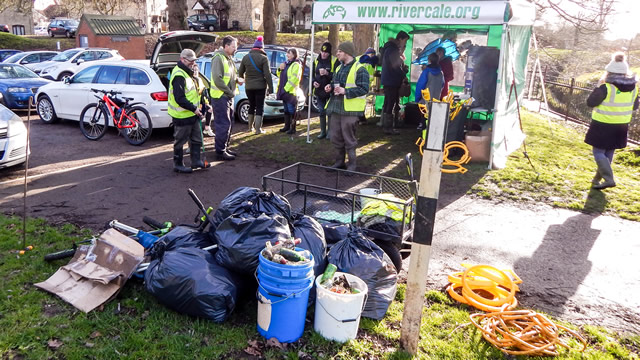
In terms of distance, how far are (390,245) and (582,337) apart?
5.60 feet

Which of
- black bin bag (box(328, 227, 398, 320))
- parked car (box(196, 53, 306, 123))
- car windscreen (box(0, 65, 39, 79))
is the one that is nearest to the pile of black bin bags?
black bin bag (box(328, 227, 398, 320))

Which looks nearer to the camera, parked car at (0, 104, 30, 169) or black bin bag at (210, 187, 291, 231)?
black bin bag at (210, 187, 291, 231)

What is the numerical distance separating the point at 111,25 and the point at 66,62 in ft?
41.7

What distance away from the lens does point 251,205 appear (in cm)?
409

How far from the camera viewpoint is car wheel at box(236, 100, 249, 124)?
12.0m

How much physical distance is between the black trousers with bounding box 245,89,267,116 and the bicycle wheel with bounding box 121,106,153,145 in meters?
2.21

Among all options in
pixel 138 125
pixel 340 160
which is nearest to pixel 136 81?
pixel 138 125

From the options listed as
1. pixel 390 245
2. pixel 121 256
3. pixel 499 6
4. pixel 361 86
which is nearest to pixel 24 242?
pixel 121 256

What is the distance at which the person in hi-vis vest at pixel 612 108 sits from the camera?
710 cm

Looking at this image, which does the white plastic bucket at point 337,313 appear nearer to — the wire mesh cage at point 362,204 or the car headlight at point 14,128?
the wire mesh cage at point 362,204

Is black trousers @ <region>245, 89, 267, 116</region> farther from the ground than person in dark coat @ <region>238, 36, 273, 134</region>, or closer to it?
closer to it

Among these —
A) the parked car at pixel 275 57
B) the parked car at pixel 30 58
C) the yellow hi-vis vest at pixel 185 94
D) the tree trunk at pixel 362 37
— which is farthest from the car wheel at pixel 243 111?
the parked car at pixel 30 58

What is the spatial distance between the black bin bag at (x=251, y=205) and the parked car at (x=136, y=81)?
6.43 metres

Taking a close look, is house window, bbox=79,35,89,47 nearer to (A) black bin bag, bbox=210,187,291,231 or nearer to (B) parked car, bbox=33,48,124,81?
(B) parked car, bbox=33,48,124,81
